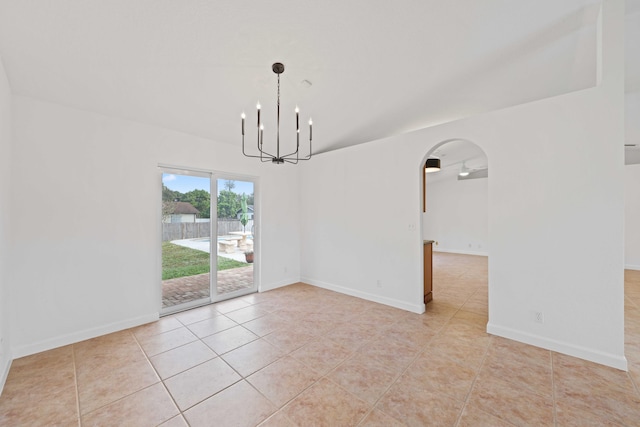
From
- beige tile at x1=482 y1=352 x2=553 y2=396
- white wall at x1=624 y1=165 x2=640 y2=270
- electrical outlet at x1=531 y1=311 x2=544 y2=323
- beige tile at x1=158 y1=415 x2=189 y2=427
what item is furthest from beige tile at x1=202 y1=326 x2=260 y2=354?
white wall at x1=624 y1=165 x2=640 y2=270

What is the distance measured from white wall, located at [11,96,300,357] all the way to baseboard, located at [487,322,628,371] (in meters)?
4.41

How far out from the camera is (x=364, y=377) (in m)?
2.22

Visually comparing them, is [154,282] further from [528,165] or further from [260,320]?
[528,165]

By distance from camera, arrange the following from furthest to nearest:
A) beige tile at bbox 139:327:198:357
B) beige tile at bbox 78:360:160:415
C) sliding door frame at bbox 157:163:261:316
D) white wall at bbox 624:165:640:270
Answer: white wall at bbox 624:165:640:270 → sliding door frame at bbox 157:163:261:316 → beige tile at bbox 139:327:198:357 → beige tile at bbox 78:360:160:415

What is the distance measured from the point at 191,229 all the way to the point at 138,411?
2499 mm

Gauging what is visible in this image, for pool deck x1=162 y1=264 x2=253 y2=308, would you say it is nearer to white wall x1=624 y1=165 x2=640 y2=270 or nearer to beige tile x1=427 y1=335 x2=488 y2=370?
beige tile x1=427 y1=335 x2=488 y2=370

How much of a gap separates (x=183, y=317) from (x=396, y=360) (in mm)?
2884

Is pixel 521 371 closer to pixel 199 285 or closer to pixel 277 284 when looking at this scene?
pixel 277 284

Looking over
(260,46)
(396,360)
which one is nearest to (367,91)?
(260,46)

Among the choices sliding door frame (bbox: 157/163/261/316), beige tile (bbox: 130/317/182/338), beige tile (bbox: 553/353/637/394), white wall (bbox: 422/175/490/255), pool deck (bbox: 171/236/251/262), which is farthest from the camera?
white wall (bbox: 422/175/490/255)

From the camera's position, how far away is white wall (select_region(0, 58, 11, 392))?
2180 mm

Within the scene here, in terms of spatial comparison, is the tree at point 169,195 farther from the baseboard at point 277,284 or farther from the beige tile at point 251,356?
the beige tile at point 251,356

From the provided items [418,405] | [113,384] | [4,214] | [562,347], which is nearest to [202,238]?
[4,214]

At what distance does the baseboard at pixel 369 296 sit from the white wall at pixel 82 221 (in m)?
2.70
